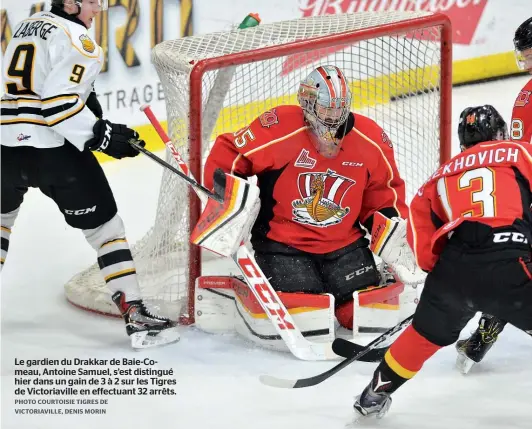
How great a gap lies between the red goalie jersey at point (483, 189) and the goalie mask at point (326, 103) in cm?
60

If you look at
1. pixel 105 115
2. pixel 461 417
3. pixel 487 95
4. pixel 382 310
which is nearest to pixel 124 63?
pixel 105 115

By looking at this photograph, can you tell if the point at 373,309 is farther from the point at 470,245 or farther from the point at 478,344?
the point at 470,245

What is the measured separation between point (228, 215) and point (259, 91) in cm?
79

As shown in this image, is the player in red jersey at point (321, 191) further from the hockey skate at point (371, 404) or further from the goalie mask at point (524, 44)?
the hockey skate at point (371, 404)

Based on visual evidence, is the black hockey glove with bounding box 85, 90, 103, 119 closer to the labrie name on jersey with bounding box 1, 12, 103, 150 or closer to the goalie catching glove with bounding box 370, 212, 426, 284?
the labrie name on jersey with bounding box 1, 12, 103, 150

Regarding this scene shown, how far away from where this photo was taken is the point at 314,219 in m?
3.67

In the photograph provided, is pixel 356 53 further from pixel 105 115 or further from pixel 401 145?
pixel 105 115

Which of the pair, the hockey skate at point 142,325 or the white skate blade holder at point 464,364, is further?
the hockey skate at point 142,325

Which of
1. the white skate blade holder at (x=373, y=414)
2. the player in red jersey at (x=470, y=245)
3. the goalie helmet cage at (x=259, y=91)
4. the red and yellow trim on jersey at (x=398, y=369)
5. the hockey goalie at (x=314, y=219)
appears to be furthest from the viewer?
the goalie helmet cage at (x=259, y=91)

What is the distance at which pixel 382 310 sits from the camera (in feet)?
12.0

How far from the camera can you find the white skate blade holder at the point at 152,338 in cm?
358

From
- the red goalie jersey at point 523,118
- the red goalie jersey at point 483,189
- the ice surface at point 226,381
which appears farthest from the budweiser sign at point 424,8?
the red goalie jersey at point 483,189

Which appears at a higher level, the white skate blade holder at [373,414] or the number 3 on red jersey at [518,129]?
the number 3 on red jersey at [518,129]

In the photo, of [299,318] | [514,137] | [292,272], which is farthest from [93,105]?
[514,137]
